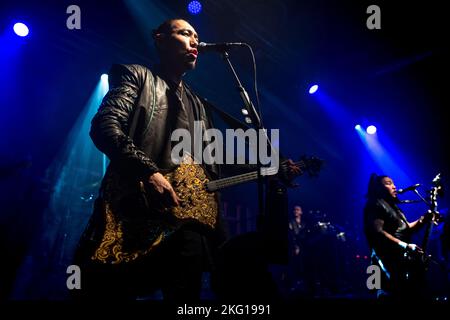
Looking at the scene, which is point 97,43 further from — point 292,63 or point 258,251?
point 258,251

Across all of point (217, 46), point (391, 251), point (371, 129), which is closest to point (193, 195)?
point (217, 46)

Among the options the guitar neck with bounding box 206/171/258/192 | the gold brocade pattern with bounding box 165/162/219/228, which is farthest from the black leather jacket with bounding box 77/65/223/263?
the guitar neck with bounding box 206/171/258/192

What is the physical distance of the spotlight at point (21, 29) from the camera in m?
7.30

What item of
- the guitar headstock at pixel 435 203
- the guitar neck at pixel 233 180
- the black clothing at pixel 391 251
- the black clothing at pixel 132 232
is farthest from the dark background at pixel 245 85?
the black clothing at pixel 132 232

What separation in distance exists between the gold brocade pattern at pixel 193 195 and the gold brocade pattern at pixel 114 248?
0.28 metres

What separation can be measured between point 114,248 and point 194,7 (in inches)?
237

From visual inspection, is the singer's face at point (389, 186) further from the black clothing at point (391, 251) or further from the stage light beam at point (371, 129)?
the stage light beam at point (371, 129)

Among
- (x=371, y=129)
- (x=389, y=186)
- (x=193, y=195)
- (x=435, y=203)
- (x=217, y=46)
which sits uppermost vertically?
(x=371, y=129)

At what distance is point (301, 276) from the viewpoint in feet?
33.5

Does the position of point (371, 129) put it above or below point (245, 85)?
below

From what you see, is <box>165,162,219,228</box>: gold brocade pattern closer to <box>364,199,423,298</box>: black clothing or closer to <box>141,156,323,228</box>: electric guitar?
<box>141,156,323,228</box>: electric guitar

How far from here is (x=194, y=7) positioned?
667 centimetres

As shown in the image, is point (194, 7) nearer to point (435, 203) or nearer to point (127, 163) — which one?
point (127, 163)
